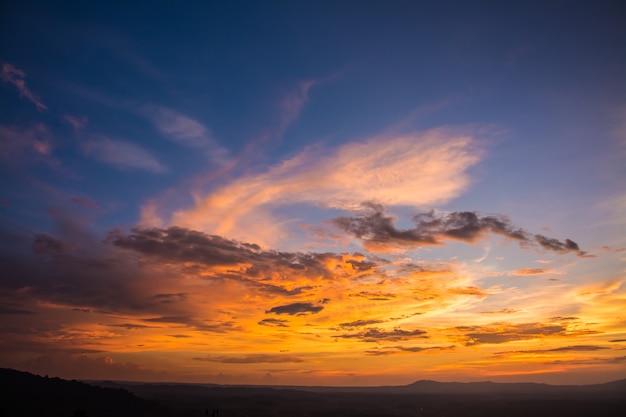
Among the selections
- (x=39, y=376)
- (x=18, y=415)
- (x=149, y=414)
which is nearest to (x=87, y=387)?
(x=39, y=376)

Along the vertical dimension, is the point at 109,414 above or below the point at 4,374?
below

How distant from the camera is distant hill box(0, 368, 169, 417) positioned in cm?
15412

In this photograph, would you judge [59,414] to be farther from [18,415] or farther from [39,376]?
[39,376]

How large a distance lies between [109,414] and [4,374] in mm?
52679

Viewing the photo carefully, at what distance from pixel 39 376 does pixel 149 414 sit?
5552 cm

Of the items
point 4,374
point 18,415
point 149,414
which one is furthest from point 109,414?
point 4,374

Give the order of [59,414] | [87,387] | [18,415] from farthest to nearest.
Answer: [87,387] → [59,414] → [18,415]

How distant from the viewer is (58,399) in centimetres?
16800

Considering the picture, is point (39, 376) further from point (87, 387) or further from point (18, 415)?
point (18, 415)

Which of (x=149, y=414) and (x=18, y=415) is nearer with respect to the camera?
(x=18, y=415)

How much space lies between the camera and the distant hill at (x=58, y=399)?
154 m

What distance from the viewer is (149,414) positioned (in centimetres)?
18825

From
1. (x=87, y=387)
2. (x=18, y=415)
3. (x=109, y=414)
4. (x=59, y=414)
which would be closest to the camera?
(x=18, y=415)

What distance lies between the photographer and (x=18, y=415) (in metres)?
143
